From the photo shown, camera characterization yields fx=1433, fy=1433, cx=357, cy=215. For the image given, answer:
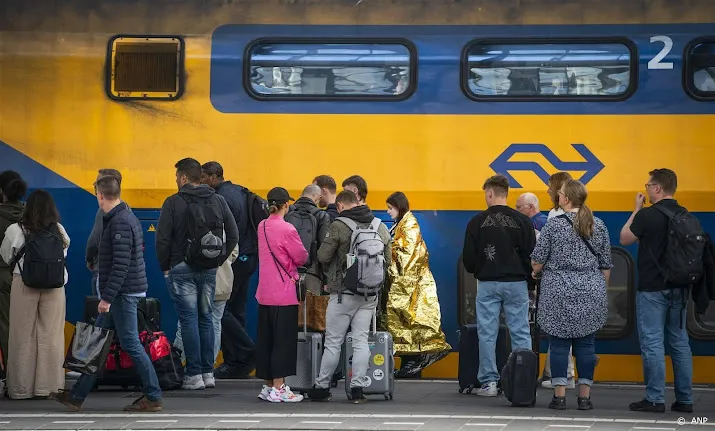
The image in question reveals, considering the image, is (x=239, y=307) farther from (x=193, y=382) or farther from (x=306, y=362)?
(x=306, y=362)

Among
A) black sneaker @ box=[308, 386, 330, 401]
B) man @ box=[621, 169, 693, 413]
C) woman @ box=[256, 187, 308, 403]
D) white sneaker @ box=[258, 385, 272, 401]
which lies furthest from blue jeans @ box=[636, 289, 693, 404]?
white sneaker @ box=[258, 385, 272, 401]

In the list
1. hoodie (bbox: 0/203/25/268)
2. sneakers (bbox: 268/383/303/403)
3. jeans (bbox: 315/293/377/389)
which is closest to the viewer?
jeans (bbox: 315/293/377/389)

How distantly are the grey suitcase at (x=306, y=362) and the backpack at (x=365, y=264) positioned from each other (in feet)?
2.42

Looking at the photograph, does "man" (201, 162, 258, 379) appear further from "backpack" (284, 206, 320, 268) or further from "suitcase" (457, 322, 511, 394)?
"suitcase" (457, 322, 511, 394)

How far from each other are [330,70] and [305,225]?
62.2 inches

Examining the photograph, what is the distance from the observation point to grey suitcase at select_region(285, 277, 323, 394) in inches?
475

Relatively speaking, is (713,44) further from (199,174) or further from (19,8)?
(19,8)

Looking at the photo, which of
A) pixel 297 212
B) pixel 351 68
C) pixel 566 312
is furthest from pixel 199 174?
pixel 566 312

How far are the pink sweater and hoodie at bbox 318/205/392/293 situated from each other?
0.71 ft

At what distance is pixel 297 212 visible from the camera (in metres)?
12.5

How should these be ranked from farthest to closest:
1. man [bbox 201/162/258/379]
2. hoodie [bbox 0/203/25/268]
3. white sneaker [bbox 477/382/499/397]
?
man [bbox 201/162/258/379]
white sneaker [bbox 477/382/499/397]
hoodie [bbox 0/203/25/268]

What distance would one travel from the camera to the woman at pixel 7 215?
12.2m

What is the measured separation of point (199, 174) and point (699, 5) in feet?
15.6

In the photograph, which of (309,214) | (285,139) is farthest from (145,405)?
(285,139)
